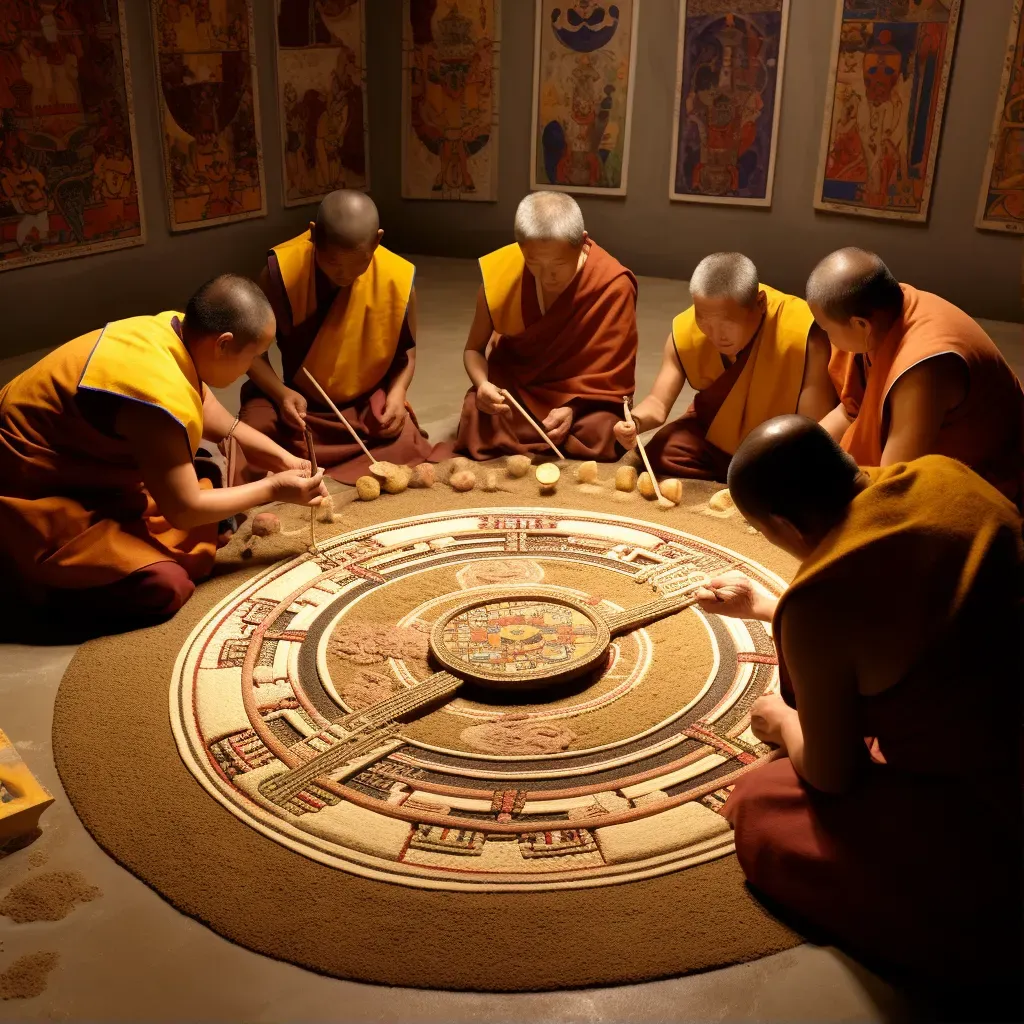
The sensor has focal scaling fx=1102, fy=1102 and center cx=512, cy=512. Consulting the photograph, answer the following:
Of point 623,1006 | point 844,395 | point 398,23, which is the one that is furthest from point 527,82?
point 623,1006

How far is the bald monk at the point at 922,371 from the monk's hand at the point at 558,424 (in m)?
1.80

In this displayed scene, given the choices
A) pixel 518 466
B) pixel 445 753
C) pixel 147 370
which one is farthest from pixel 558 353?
pixel 445 753

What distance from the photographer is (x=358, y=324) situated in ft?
18.6

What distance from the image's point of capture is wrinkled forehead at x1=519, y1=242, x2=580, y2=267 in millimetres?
5355

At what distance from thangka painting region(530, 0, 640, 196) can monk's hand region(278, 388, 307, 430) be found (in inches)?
214

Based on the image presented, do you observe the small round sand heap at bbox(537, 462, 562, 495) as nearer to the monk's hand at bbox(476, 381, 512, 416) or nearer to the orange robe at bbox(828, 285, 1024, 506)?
the monk's hand at bbox(476, 381, 512, 416)

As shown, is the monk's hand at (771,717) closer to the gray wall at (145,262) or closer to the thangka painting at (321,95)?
the gray wall at (145,262)

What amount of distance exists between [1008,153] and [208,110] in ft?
20.1

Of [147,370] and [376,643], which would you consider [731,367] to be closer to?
[376,643]

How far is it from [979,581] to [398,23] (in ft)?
31.1

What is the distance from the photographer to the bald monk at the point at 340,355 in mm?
5500

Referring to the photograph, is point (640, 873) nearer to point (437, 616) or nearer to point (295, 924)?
point (295, 924)

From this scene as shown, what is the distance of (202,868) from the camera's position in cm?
291

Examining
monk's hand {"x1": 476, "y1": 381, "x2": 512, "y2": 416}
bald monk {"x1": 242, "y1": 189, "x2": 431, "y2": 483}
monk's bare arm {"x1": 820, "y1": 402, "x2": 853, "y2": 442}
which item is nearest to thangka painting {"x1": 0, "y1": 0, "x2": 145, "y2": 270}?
bald monk {"x1": 242, "y1": 189, "x2": 431, "y2": 483}
